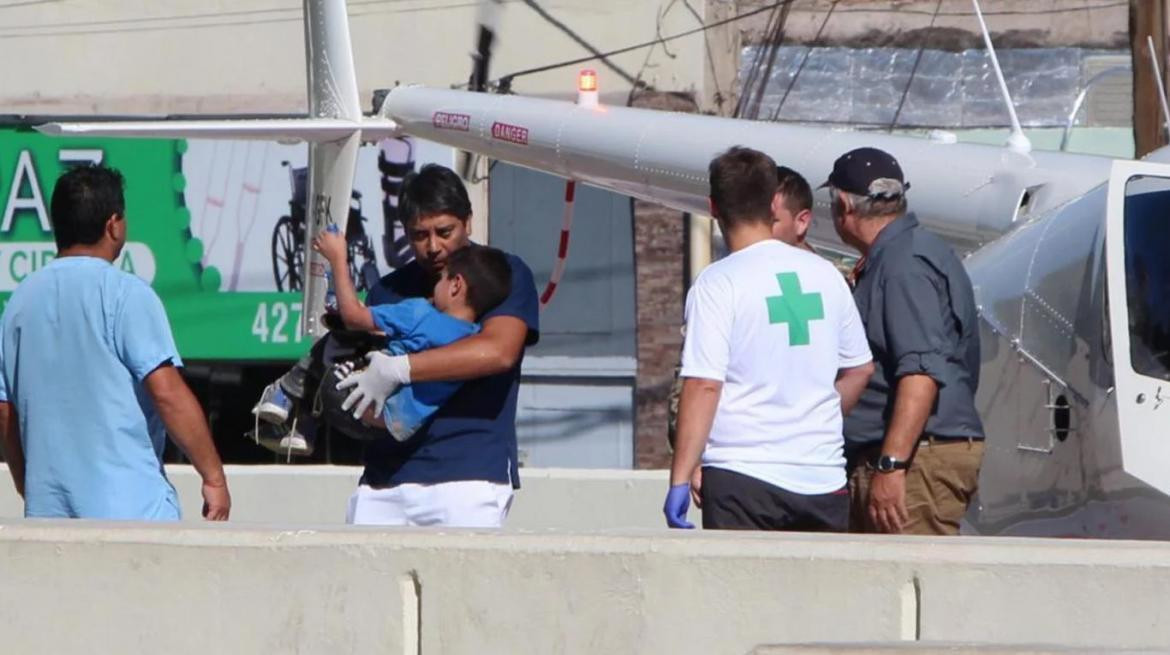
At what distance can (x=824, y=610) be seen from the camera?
469cm

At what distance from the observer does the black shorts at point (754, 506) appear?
5551mm

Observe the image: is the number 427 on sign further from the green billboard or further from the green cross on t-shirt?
the green cross on t-shirt

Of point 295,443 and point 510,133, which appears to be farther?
point 510,133

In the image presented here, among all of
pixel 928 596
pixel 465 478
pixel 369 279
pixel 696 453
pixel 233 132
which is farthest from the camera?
pixel 369 279

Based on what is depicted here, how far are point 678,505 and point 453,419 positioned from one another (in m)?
0.92

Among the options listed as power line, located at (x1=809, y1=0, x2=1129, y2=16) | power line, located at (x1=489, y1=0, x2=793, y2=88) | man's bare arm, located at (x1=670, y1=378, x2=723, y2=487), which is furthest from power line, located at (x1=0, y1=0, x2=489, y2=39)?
man's bare arm, located at (x1=670, y1=378, x2=723, y2=487)

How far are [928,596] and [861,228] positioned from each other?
1.87m

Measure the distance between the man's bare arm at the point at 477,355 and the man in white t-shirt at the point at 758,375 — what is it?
2.25 feet

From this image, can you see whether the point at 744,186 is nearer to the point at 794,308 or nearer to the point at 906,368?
the point at 794,308

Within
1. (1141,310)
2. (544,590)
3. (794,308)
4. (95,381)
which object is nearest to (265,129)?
(95,381)

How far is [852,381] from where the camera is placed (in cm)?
583

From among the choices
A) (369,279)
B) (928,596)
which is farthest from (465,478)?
(369,279)

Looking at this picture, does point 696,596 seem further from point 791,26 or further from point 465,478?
point 791,26

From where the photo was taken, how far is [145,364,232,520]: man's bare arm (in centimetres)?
567
